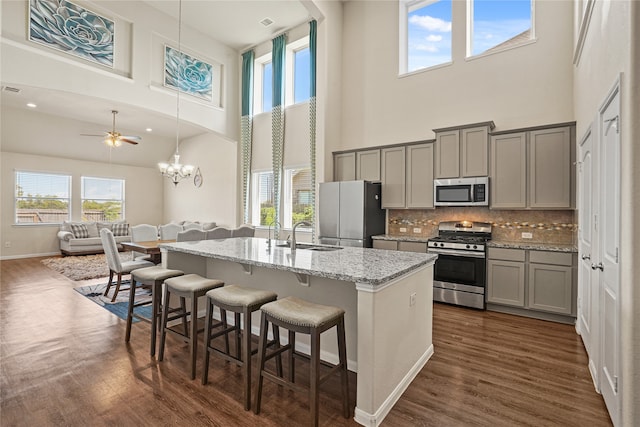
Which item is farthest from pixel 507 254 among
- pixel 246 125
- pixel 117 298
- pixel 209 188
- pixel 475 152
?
pixel 209 188

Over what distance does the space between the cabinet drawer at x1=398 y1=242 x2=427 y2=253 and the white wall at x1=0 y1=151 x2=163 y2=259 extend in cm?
930

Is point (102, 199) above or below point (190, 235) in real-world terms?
above

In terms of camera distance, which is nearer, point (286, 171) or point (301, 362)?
point (301, 362)

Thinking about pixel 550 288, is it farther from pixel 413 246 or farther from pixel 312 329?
pixel 312 329

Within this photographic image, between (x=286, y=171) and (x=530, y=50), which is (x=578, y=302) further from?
(x=286, y=171)

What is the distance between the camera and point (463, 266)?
4.15 metres

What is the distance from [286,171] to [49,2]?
15.7 feet

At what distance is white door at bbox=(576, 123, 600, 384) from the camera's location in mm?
2396

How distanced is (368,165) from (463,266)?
233 cm

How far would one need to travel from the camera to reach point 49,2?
4879 millimetres

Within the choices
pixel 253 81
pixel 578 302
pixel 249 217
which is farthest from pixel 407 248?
pixel 253 81

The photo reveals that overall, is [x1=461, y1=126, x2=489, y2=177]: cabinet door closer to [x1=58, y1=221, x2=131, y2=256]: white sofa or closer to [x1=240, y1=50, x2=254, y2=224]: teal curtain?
[x1=240, y1=50, x2=254, y2=224]: teal curtain

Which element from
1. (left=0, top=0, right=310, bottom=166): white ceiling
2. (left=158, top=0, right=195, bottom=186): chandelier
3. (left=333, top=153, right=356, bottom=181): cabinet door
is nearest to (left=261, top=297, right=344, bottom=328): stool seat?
(left=333, top=153, right=356, bottom=181): cabinet door

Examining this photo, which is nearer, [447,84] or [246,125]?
[447,84]
